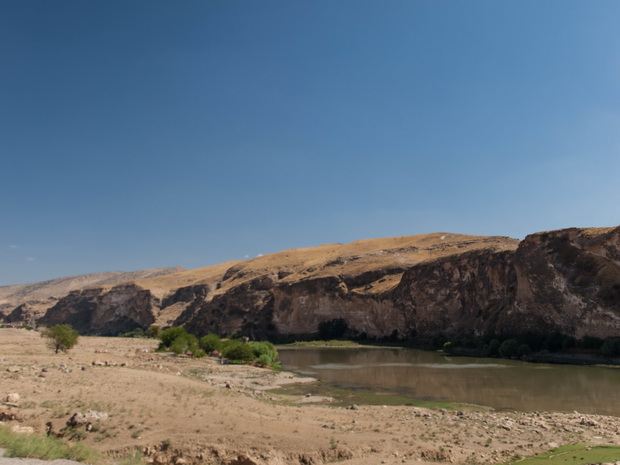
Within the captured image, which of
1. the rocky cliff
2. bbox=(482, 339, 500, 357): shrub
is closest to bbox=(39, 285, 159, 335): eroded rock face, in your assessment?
the rocky cliff

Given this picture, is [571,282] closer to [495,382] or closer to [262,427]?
[495,382]

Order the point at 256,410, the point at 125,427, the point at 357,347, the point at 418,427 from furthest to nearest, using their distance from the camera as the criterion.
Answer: the point at 357,347 < the point at 256,410 < the point at 418,427 < the point at 125,427

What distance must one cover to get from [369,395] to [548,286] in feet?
107

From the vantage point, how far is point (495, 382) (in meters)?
28.7

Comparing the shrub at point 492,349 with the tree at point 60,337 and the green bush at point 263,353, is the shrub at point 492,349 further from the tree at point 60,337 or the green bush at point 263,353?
the tree at point 60,337

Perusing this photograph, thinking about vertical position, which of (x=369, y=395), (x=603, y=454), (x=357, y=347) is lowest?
(x=357, y=347)

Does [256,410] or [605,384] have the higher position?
[256,410]

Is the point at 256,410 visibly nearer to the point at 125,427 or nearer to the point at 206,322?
the point at 125,427

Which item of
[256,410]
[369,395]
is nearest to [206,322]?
[369,395]

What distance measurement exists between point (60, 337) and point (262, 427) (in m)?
31.0

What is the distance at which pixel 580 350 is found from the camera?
4094 centimetres

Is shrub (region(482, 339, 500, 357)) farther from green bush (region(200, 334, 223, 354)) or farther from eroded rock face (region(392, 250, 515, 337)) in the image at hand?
green bush (region(200, 334, 223, 354))

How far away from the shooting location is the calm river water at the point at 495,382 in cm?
2197

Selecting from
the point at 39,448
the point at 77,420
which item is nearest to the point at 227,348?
the point at 77,420
